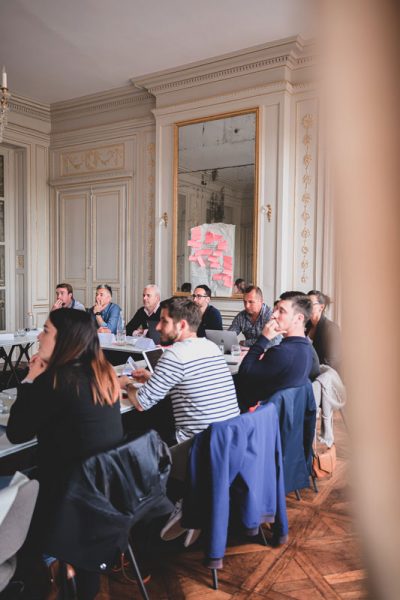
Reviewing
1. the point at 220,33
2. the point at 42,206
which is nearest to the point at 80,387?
the point at 220,33

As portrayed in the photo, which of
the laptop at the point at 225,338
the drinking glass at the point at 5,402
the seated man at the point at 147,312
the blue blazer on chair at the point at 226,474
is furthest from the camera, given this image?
the seated man at the point at 147,312

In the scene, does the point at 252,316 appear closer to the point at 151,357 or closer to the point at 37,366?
the point at 151,357

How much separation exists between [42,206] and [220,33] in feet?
12.0

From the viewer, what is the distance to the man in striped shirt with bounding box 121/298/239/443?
2219 millimetres

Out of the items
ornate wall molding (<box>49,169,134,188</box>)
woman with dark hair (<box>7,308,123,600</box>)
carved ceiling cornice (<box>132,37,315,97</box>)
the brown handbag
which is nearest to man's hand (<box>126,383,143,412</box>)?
woman with dark hair (<box>7,308,123,600</box>)

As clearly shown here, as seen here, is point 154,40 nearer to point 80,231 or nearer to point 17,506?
point 80,231

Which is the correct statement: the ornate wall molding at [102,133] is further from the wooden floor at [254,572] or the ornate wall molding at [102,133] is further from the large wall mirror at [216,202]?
the wooden floor at [254,572]

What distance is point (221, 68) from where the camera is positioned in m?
5.57

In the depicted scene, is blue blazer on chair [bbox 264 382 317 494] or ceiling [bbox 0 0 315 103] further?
ceiling [bbox 0 0 315 103]

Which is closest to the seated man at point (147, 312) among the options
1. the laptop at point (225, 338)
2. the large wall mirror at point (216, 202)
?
the laptop at point (225, 338)

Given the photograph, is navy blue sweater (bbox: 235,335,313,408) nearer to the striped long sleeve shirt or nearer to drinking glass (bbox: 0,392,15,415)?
the striped long sleeve shirt

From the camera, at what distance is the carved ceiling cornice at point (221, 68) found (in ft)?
16.9

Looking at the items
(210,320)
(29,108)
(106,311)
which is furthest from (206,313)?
A: (29,108)

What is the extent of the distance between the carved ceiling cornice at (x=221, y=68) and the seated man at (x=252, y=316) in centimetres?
251
